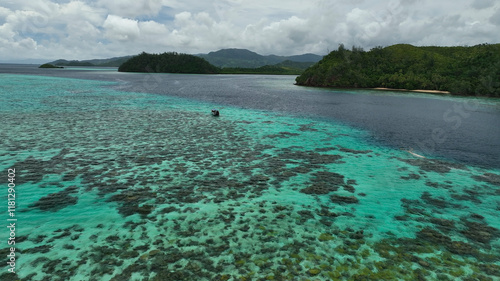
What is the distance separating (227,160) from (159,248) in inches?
670

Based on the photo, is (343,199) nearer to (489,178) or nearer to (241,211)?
(241,211)

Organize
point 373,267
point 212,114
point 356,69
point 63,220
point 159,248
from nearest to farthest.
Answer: point 373,267
point 159,248
point 63,220
point 212,114
point 356,69

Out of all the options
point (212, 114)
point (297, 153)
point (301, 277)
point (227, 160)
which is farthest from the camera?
point (212, 114)

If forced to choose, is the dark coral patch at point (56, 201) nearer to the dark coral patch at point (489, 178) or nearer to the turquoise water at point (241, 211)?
the turquoise water at point (241, 211)

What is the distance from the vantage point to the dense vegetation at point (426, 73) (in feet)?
440

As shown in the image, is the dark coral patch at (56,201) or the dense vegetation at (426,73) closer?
the dark coral patch at (56,201)

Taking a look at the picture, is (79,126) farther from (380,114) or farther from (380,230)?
(380,114)

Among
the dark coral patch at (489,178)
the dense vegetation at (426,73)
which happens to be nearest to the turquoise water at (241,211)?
the dark coral patch at (489,178)

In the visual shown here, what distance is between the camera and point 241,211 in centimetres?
2103

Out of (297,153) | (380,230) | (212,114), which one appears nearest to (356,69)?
(212,114)

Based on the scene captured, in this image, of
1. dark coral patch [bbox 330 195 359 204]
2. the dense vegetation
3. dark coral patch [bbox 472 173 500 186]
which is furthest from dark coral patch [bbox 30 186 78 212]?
the dense vegetation

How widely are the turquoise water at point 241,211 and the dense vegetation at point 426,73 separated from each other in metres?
138

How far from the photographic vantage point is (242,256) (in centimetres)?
1581

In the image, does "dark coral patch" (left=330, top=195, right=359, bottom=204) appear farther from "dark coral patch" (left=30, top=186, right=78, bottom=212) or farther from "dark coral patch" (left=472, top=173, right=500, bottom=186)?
"dark coral patch" (left=30, top=186, right=78, bottom=212)
